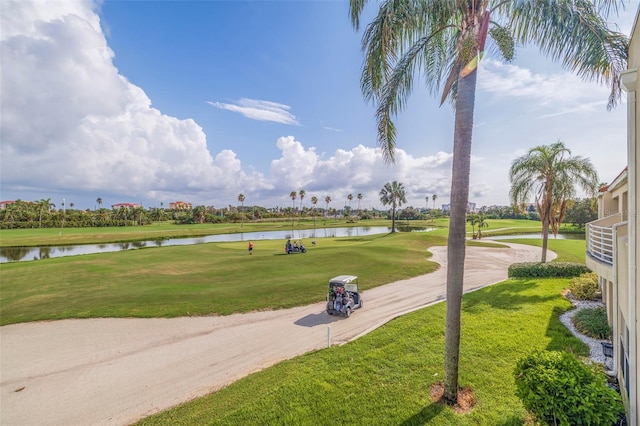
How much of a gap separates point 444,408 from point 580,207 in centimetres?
7422

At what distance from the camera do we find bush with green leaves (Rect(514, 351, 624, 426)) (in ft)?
15.0

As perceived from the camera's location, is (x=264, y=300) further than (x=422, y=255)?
No

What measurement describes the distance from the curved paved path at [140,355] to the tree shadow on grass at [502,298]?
217cm

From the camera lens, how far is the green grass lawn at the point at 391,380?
638 centimetres

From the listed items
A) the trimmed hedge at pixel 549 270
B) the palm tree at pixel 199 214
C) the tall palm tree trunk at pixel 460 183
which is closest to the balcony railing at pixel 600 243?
the tall palm tree trunk at pixel 460 183

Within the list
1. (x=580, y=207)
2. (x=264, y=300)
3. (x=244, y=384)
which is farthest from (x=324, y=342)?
(x=580, y=207)

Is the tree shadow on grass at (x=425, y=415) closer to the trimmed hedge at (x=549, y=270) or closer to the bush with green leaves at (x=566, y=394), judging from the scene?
the bush with green leaves at (x=566, y=394)

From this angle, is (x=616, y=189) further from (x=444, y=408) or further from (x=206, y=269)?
(x=206, y=269)

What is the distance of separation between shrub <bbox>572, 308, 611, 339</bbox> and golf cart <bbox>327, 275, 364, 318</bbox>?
28.8ft

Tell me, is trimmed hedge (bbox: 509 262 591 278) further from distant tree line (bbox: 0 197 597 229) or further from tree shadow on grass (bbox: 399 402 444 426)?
distant tree line (bbox: 0 197 597 229)

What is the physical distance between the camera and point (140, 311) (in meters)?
14.2

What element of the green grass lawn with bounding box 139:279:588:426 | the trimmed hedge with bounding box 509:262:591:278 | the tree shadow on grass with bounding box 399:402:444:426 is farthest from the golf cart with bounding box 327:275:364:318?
the trimmed hedge with bounding box 509:262:591:278

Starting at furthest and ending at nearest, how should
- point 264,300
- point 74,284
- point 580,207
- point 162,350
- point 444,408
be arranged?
point 580,207
point 74,284
point 264,300
point 162,350
point 444,408

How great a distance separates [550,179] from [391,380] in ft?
66.5
